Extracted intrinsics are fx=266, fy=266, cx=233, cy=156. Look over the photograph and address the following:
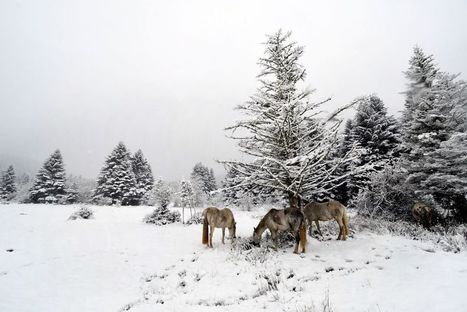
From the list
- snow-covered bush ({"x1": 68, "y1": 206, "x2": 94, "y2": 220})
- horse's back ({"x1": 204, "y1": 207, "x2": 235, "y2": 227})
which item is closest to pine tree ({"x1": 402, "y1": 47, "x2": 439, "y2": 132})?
horse's back ({"x1": 204, "y1": 207, "x2": 235, "y2": 227})

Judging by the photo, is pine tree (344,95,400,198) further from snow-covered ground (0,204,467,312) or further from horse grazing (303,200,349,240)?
snow-covered ground (0,204,467,312)

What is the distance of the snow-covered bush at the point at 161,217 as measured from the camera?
1683 cm

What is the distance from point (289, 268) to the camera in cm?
700

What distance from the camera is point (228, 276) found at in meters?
6.99

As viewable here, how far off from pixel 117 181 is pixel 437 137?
3555 cm

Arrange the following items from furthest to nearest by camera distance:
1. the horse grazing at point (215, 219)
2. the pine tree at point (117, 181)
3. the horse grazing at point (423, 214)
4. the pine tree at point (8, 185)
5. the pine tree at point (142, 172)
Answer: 1. the pine tree at point (8, 185)
2. the pine tree at point (142, 172)
3. the pine tree at point (117, 181)
4. the horse grazing at point (423, 214)
5. the horse grazing at point (215, 219)

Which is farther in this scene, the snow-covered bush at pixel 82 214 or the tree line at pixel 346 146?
the snow-covered bush at pixel 82 214

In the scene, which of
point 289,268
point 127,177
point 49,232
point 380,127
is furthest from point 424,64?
point 127,177

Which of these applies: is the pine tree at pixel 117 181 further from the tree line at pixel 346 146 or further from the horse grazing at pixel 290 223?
the horse grazing at pixel 290 223

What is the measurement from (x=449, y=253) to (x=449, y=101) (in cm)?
941

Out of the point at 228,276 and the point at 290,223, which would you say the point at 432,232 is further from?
the point at 228,276

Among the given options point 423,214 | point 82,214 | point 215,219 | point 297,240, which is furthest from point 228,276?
point 82,214

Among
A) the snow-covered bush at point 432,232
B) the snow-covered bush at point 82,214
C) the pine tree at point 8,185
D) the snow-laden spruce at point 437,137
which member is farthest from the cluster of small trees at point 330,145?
the pine tree at point 8,185

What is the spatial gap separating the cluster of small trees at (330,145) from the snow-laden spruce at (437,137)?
0.03 meters
